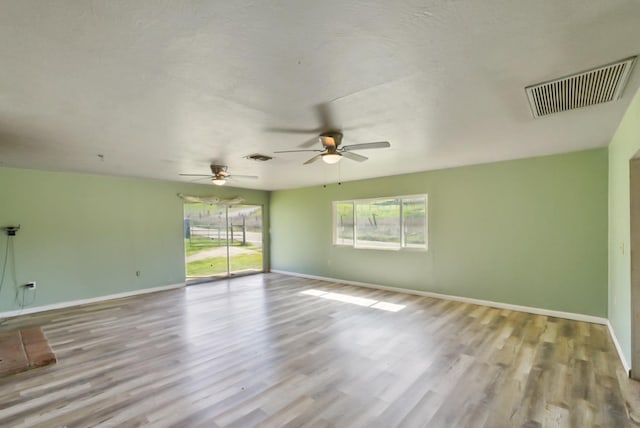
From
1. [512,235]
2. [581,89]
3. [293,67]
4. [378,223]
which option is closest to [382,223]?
[378,223]

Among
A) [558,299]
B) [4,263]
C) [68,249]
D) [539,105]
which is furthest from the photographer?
[68,249]

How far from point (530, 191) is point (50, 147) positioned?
6.70m

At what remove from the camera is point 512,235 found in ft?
15.5

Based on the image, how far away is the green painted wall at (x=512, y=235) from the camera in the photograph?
412 cm

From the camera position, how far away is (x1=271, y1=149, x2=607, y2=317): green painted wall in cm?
412

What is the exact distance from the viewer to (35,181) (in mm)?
5172

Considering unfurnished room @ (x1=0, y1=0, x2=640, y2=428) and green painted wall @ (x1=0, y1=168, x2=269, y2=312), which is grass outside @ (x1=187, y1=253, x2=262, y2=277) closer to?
green painted wall @ (x1=0, y1=168, x2=269, y2=312)

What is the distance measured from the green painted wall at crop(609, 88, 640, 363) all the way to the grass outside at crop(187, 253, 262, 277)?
24.1 ft

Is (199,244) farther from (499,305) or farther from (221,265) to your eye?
(499,305)

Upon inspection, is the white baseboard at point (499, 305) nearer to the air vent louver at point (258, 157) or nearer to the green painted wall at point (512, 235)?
the green painted wall at point (512, 235)

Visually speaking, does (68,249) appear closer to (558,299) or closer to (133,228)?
(133,228)

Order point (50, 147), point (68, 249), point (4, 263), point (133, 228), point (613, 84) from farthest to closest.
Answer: point (133, 228)
point (68, 249)
point (4, 263)
point (50, 147)
point (613, 84)

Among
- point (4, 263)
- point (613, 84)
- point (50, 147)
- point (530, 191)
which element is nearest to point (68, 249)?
point (4, 263)

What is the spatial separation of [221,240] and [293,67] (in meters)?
6.61
